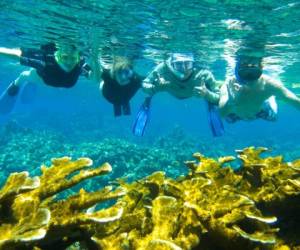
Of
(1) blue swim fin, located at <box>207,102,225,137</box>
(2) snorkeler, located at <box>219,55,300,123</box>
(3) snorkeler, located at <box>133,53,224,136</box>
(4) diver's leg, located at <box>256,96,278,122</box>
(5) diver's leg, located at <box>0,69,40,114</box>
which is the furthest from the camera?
(5) diver's leg, located at <box>0,69,40,114</box>

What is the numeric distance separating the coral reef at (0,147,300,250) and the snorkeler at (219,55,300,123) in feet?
23.7

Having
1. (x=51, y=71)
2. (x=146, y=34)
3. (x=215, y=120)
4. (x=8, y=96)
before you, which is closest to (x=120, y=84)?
(x=51, y=71)

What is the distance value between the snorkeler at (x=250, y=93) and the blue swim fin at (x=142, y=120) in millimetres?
2845

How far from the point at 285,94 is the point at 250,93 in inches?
41.4

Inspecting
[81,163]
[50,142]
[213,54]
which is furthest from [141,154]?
[81,163]

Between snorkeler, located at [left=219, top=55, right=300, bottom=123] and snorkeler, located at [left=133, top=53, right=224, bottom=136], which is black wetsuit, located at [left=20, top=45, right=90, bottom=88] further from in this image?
snorkeler, located at [left=219, top=55, right=300, bottom=123]

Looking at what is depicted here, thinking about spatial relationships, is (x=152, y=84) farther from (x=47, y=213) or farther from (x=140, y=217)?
(x=47, y=213)

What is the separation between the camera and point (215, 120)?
12.3 m

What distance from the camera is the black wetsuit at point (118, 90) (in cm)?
1265

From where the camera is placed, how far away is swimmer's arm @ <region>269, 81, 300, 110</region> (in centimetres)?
1042

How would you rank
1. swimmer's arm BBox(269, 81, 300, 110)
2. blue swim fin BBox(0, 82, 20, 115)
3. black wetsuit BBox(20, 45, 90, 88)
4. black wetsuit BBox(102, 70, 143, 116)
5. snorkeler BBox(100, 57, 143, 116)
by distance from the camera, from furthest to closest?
blue swim fin BBox(0, 82, 20, 115), black wetsuit BBox(20, 45, 90, 88), black wetsuit BBox(102, 70, 143, 116), snorkeler BBox(100, 57, 143, 116), swimmer's arm BBox(269, 81, 300, 110)

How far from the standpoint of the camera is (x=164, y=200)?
314 cm

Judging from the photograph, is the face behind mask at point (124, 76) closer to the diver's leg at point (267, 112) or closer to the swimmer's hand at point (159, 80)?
the swimmer's hand at point (159, 80)

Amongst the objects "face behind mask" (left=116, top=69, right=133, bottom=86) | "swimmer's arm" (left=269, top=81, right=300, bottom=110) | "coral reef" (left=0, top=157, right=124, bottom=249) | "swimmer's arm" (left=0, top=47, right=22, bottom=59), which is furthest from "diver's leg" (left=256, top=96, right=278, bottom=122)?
"coral reef" (left=0, top=157, right=124, bottom=249)
